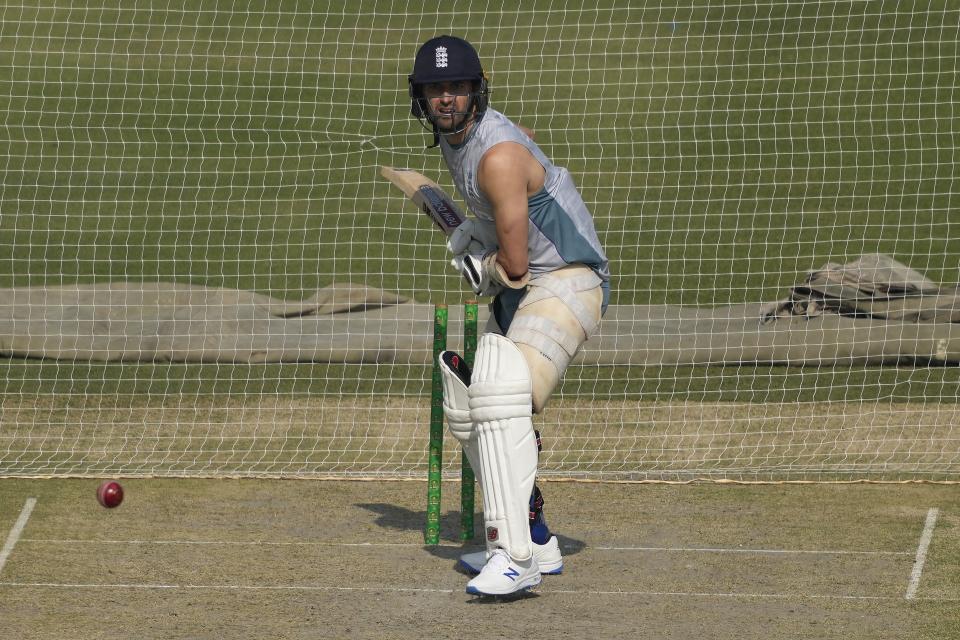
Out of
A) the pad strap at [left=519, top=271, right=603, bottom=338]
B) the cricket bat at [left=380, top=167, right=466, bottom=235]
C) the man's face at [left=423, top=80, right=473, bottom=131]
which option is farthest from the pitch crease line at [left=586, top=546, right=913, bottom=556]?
the man's face at [left=423, top=80, right=473, bottom=131]

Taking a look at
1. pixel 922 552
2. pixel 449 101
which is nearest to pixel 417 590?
pixel 449 101

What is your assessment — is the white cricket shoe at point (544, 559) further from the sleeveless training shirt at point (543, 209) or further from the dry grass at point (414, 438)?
the dry grass at point (414, 438)

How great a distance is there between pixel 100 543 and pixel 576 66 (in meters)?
11.1

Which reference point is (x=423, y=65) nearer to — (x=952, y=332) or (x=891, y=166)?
(x=952, y=332)


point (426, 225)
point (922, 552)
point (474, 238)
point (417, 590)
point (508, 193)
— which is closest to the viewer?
point (508, 193)

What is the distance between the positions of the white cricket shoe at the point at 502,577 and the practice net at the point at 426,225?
2.21 meters

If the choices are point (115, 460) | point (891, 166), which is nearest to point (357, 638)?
point (115, 460)

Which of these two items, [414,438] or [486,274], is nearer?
[486,274]

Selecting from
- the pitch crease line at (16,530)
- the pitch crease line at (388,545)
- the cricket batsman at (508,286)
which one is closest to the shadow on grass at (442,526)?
the pitch crease line at (388,545)

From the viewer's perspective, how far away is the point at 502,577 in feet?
20.6

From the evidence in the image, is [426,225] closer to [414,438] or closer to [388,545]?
[414,438]

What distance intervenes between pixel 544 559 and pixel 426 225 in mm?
8376

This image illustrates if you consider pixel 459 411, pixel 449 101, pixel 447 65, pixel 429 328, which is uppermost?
pixel 447 65

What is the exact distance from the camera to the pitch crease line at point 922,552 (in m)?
6.58
